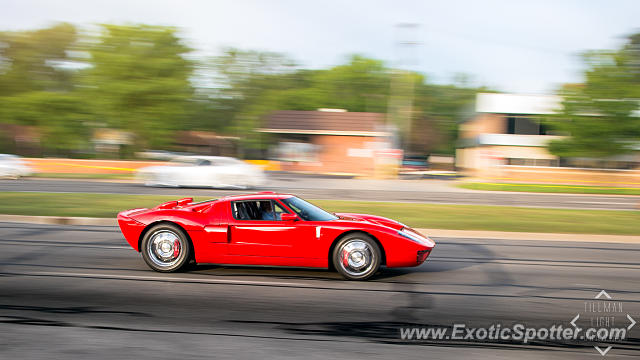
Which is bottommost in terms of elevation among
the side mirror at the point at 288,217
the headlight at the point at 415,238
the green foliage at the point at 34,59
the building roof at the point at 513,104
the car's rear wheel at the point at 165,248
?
the car's rear wheel at the point at 165,248

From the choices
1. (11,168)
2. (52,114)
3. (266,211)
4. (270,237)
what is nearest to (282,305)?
(270,237)

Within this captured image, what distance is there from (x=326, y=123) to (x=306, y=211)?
1525 inches

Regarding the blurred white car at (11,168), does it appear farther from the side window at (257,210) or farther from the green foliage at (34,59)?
the side window at (257,210)

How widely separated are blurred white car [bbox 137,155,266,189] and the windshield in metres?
16.2

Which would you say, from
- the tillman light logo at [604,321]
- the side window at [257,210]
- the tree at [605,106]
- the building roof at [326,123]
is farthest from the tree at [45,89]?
the tillman light logo at [604,321]

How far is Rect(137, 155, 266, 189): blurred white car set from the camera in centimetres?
2352

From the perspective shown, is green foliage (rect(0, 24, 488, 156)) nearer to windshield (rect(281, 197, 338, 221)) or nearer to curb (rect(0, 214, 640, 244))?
curb (rect(0, 214, 640, 244))

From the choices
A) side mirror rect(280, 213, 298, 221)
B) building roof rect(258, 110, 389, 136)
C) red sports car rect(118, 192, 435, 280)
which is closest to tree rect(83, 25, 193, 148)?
building roof rect(258, 110, 389, 136)

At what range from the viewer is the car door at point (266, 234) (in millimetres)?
7312

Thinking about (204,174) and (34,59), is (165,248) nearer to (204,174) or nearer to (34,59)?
(204,174)

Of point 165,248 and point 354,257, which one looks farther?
point 165,248

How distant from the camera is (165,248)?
25.3ft

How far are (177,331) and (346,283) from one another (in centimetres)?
259

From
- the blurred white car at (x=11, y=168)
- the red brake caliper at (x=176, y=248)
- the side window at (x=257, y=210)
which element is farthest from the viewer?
the blurred white car at (x=11, y=168)
